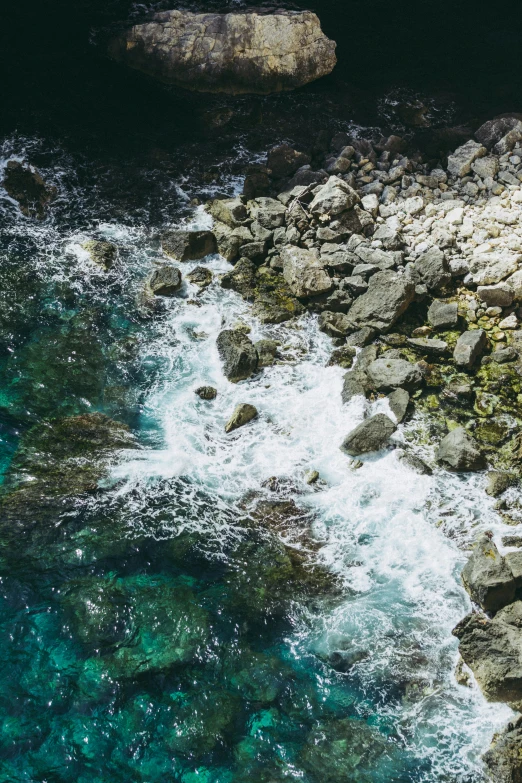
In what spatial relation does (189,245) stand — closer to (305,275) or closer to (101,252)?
(101,252)

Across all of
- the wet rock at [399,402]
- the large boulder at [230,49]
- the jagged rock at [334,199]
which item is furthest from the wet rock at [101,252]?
the large boulder at [230,49]

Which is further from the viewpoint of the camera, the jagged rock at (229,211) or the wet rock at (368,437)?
the jagged rock at (229,211)

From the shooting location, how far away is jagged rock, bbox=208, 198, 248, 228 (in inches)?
497

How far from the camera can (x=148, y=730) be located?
20.9 feet

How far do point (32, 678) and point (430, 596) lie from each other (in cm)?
454

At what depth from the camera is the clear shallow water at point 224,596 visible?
6.30m

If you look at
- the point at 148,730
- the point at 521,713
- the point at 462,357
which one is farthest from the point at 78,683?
the point at 462,357

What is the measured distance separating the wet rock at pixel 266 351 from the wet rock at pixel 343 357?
0.94m

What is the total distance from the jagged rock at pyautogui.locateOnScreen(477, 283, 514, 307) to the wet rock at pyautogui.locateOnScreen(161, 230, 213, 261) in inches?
204

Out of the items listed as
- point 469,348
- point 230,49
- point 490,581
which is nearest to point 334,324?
point 469,348

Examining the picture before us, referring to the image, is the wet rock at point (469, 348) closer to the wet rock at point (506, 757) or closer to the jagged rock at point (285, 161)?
the wet rock at point (506, 757)

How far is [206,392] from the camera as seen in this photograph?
9.89 m

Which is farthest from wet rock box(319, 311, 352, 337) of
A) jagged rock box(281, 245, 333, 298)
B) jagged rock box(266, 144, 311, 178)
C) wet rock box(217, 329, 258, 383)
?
jagged rock box(266, 144, 311, 178)

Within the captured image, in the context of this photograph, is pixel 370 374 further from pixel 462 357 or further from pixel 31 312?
pixel 31 312
